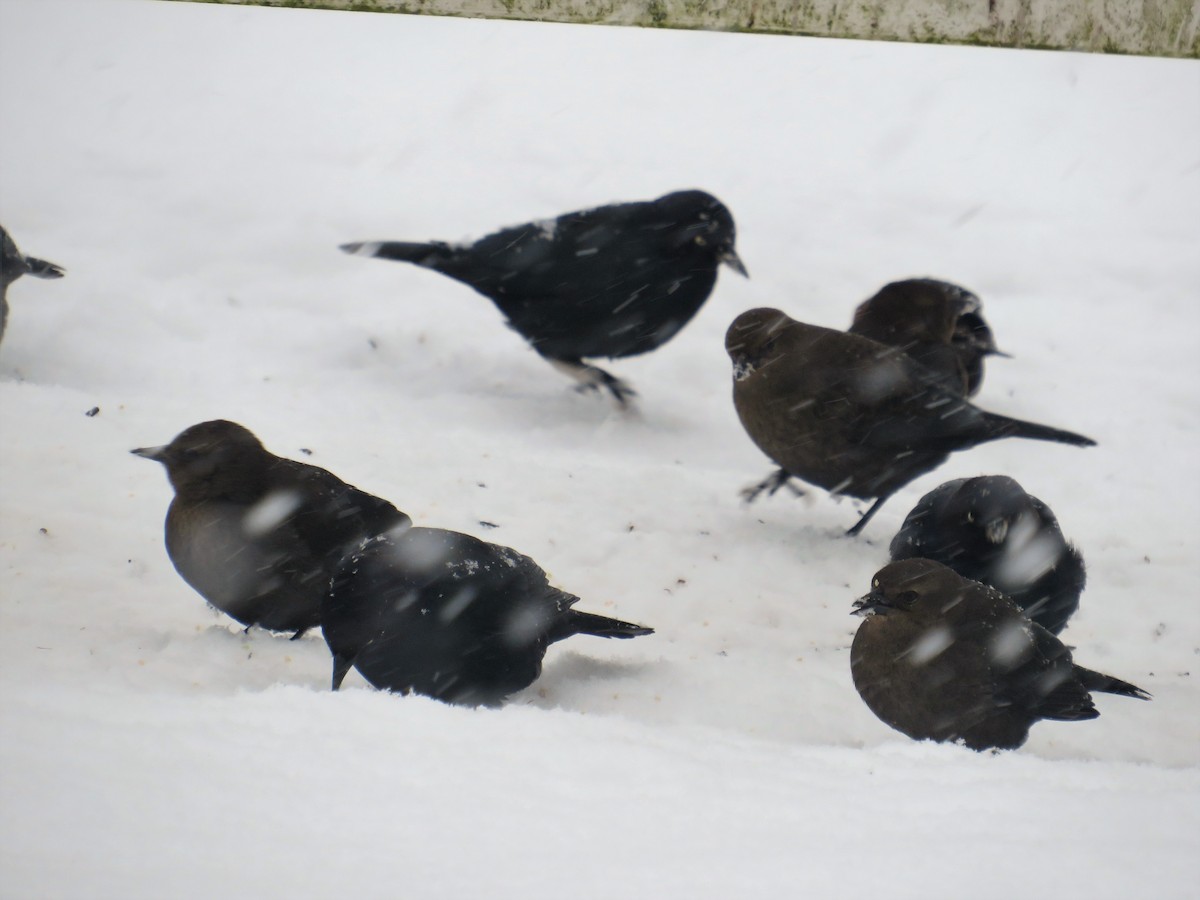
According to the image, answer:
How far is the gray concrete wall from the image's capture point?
329 centimetres

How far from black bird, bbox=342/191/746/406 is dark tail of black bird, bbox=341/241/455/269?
4.4 inches

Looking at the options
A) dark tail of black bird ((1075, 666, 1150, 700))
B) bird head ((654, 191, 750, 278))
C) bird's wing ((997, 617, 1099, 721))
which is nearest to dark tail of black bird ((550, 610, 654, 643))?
bird's wing ((997, 617, 1099, 721))

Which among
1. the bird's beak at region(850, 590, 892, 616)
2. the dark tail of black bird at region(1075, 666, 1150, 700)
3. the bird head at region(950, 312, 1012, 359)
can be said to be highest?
the bird's beak at region(850, 590, 892, 616)

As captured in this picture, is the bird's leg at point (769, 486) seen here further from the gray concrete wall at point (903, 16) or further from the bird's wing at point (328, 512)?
the gray concrete wall at point (903, 16)

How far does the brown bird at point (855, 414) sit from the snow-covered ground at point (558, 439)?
0.38m

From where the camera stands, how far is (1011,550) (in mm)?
3627

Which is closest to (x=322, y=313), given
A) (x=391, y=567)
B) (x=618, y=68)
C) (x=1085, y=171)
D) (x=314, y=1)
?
(x=314, y=1)

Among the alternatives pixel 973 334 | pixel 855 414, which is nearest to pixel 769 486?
pixel 855 414

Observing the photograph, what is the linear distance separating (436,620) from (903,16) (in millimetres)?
2159

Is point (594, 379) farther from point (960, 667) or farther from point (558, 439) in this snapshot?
point (960, 667)

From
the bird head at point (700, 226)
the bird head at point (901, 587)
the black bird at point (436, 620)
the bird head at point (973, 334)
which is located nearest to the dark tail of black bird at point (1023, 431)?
the bird head at point (973, 334)

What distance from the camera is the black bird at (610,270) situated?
544 cm

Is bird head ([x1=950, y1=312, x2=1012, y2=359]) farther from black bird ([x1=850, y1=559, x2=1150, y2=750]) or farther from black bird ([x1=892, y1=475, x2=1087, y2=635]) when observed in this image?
black bird ([x1=850, y1=559, x2=1150, y2=750])

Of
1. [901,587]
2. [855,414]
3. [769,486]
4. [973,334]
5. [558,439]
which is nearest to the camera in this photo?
[901,587]
